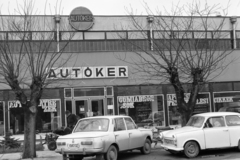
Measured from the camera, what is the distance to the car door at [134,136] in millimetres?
10907

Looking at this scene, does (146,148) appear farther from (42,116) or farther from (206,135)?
(42,116)

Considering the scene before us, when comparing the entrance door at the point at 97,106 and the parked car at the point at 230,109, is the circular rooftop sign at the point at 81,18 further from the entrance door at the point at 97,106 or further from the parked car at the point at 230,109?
the parked car at the point at 230,109

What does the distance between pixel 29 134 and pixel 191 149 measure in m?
5.90

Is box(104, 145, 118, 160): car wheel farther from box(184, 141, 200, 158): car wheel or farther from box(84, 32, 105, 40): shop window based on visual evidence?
box(84, 32, 105, 40): shop window

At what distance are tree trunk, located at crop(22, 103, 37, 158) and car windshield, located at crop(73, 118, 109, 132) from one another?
2148 millimetres

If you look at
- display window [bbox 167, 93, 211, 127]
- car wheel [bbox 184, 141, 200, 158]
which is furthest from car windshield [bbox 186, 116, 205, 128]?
display window [bbox 167, 93, 211, 127]

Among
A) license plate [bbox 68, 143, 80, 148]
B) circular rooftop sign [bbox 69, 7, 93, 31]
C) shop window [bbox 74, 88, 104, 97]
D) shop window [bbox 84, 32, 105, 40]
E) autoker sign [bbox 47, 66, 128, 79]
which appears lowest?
license plate [bbox 68, 143, 80, 148]

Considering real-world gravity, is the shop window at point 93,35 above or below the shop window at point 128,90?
above

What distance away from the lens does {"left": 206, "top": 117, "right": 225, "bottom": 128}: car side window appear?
1090 centimetres

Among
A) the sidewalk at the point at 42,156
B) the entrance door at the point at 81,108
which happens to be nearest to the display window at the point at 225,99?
the entrance door at the point at 81,108

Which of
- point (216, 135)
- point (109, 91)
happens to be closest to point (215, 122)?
point (216, 135)

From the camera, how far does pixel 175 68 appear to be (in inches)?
517

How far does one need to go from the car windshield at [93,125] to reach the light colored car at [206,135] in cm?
229

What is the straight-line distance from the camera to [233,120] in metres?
11.2
